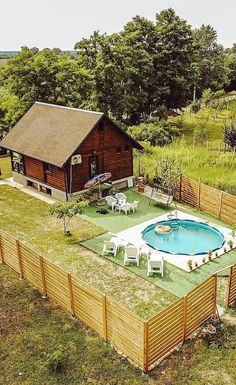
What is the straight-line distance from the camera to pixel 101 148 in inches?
943

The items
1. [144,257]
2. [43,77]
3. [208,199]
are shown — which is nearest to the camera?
[144,257]

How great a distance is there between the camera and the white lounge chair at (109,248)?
17062 mm

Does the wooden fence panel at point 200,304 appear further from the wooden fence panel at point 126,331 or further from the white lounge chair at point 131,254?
the white lounge chair at point 131,254

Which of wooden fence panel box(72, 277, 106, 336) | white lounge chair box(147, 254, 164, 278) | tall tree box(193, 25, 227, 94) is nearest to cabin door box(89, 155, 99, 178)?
white lounge chair box(147, 254, 164, 278)

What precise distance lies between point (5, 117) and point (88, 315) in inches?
1032

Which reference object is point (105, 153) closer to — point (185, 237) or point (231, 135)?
point (185, 237)

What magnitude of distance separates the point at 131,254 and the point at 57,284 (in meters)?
4.15

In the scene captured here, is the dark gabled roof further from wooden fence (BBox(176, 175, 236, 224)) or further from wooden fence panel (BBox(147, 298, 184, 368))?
wooden fence panel (BBox(147, 298, 184, 368))

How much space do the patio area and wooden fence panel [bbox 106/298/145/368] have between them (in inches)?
152

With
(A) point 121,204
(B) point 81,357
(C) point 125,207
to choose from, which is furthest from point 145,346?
(A) point 121,204

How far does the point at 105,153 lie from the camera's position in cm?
2428

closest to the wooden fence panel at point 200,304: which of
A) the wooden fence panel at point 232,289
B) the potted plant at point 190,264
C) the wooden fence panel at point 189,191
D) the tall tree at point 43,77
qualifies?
the wooden fence panel at point 232,289

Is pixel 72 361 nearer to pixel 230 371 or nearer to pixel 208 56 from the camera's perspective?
pixel 230 371

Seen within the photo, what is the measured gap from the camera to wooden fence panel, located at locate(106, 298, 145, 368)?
10.1 m
